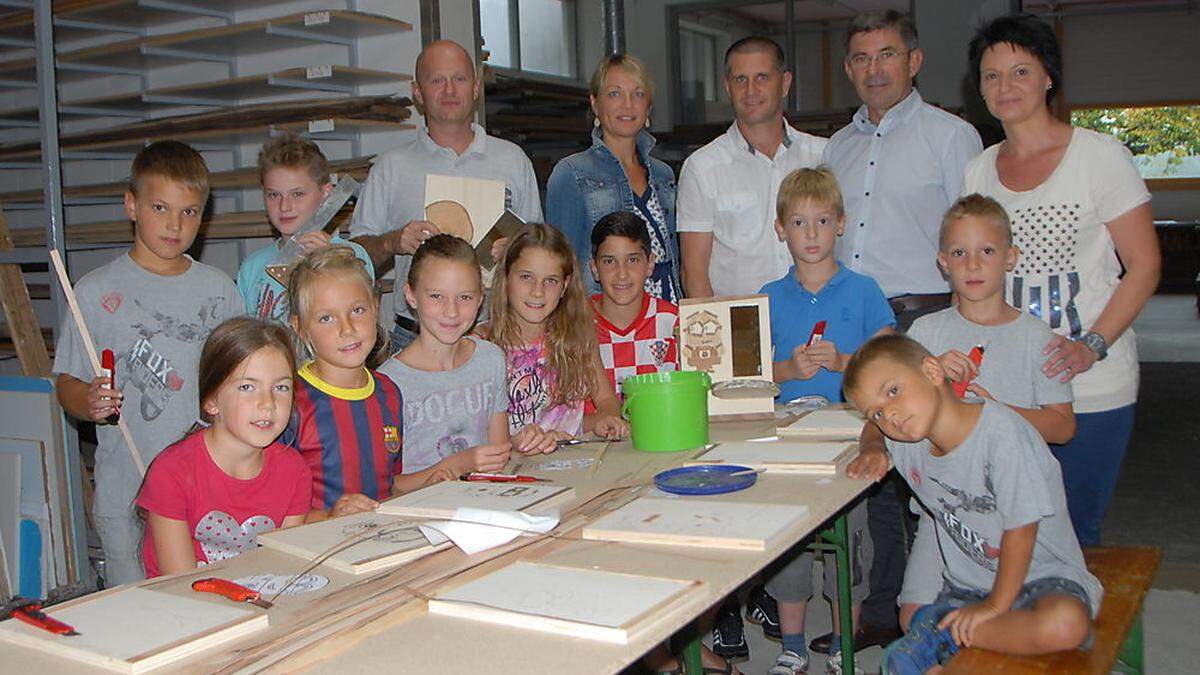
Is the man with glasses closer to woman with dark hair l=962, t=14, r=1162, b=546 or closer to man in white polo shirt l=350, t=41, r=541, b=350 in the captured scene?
woman with dark hair l=962, t=14, r=1162, b=546

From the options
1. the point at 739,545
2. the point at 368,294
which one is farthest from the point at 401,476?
the point at 739,545

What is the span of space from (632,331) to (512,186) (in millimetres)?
824

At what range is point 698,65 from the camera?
16359 millimetres

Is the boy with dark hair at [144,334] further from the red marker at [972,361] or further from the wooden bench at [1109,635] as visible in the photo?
the wooden bench at [1109,635]

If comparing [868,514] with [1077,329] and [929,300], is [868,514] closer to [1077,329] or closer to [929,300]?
[929,300]

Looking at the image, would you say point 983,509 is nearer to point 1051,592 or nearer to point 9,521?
point 1051,592

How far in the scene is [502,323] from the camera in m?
3.53

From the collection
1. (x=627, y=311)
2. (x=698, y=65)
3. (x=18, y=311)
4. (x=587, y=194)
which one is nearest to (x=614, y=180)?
(x=587, y=194)

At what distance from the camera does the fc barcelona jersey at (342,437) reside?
2768 millimetres

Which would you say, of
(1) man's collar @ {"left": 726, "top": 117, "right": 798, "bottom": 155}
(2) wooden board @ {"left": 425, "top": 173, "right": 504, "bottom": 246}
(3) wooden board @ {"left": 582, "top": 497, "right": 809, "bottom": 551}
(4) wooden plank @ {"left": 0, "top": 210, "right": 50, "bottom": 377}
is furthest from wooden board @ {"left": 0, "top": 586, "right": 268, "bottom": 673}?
(4) wooden plank @ {"left": 0, "top": 210, "right": 50, "bottom": 377}

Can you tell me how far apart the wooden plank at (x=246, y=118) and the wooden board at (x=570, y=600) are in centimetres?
368

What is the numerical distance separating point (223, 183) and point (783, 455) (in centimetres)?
403

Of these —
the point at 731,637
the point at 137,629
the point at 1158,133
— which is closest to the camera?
the point at 137,629

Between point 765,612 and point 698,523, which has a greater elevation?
point 698,523
